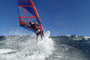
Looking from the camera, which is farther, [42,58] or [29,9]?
[29,9]

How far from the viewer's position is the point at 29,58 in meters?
8.27

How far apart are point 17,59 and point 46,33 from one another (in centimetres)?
1118

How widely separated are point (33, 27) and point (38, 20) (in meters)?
0.89

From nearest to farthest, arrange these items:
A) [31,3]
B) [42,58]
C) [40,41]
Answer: [42,58], [31,3], [40,41]

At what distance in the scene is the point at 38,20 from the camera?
13.2 metres

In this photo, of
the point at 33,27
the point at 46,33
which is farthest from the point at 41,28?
the point at 46,33

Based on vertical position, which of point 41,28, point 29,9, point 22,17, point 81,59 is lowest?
point 81,59

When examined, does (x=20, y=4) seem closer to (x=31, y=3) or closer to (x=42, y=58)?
(x=31, y=3)

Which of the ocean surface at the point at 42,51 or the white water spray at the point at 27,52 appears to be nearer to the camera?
the white water spray at the point at 27,52

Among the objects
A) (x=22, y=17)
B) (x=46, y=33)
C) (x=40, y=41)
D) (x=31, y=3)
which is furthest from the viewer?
(x=46, y=33)

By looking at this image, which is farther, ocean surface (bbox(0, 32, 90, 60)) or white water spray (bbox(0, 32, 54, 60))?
ocean surface (bbox(0, 32, 90, 60))

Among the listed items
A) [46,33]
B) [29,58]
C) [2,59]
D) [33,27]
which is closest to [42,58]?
[29,58]

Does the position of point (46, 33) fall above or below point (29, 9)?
below

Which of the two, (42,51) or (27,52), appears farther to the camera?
(42,51)
